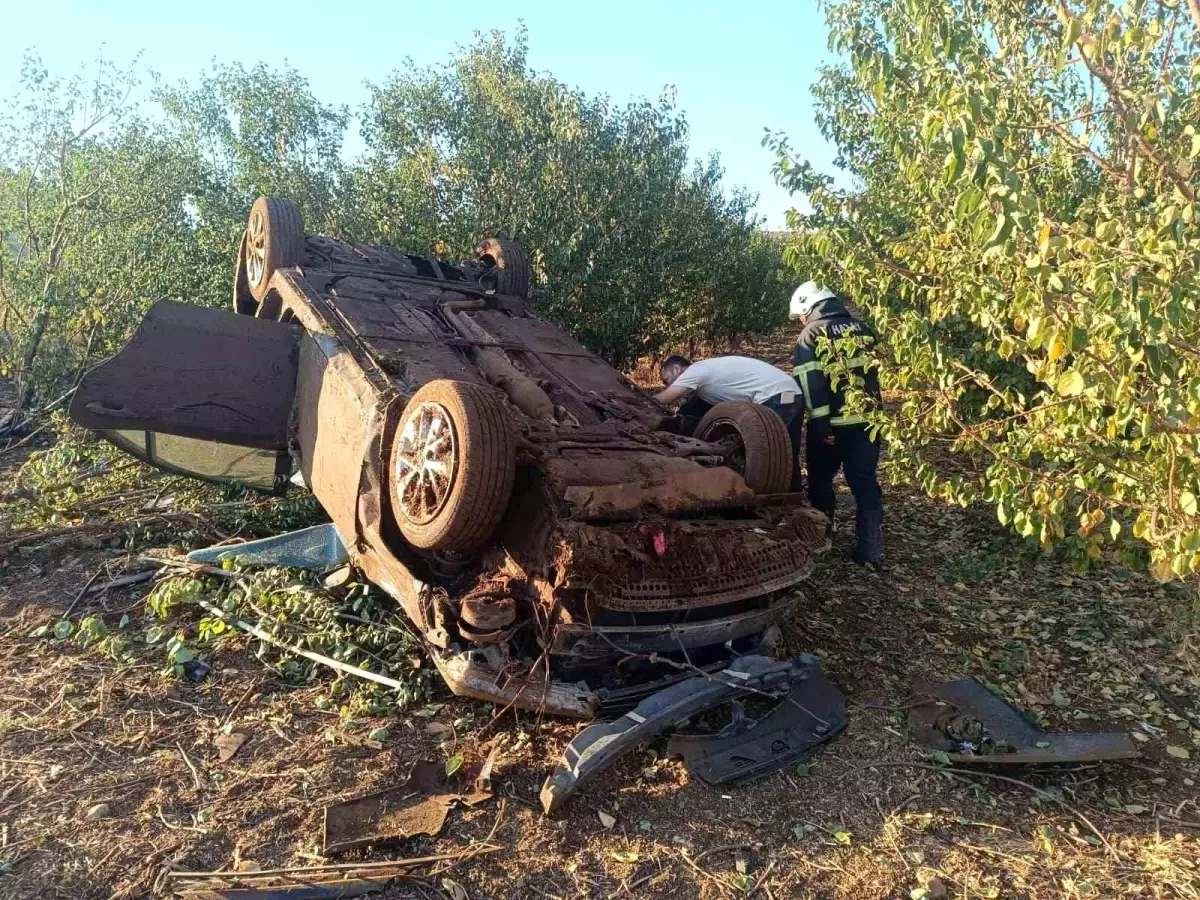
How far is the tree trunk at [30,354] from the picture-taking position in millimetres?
8484

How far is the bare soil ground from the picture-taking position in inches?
113

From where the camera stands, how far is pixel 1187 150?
294 centimetres

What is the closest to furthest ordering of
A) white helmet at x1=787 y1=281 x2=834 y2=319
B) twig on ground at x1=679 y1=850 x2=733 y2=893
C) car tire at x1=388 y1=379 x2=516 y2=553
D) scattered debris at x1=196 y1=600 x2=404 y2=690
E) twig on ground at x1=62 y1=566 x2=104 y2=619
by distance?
twig on ground at x1=679 y1=850 x2=733 y2=893
car tire at x1=388 y1=379 x2=516 y2=553
scattered debris at x1=196 y1=600 x2=404 y2=690
twig on ground at x1=62 y1=566 x2=104 y2=619
white helmet at x1=787 y1=281 x2=834 y2=319

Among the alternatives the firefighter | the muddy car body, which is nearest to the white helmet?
the firefighter

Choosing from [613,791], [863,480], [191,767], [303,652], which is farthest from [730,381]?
[191,767]

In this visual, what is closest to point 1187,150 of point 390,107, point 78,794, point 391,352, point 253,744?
point 391,352

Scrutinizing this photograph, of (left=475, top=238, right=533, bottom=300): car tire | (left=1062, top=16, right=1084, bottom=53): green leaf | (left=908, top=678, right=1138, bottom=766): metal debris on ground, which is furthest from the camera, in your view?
(left=475, top=238, right=533, bottom=300): car tire

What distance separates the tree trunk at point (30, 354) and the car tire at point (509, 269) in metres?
5.01

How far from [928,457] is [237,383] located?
621cm

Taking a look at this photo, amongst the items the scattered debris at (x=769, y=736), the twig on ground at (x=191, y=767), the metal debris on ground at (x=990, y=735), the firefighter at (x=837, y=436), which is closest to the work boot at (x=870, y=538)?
the firefighter at (x=837, y=436)

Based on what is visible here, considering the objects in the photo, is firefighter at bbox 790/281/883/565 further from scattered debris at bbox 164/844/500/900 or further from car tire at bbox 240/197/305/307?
scattered debris at bbox 164/844/500/900

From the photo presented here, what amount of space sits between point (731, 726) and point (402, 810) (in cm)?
144

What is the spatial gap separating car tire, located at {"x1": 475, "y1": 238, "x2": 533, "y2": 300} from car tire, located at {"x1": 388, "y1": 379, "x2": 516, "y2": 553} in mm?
3209

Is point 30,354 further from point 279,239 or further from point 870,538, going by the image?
point 870,538
